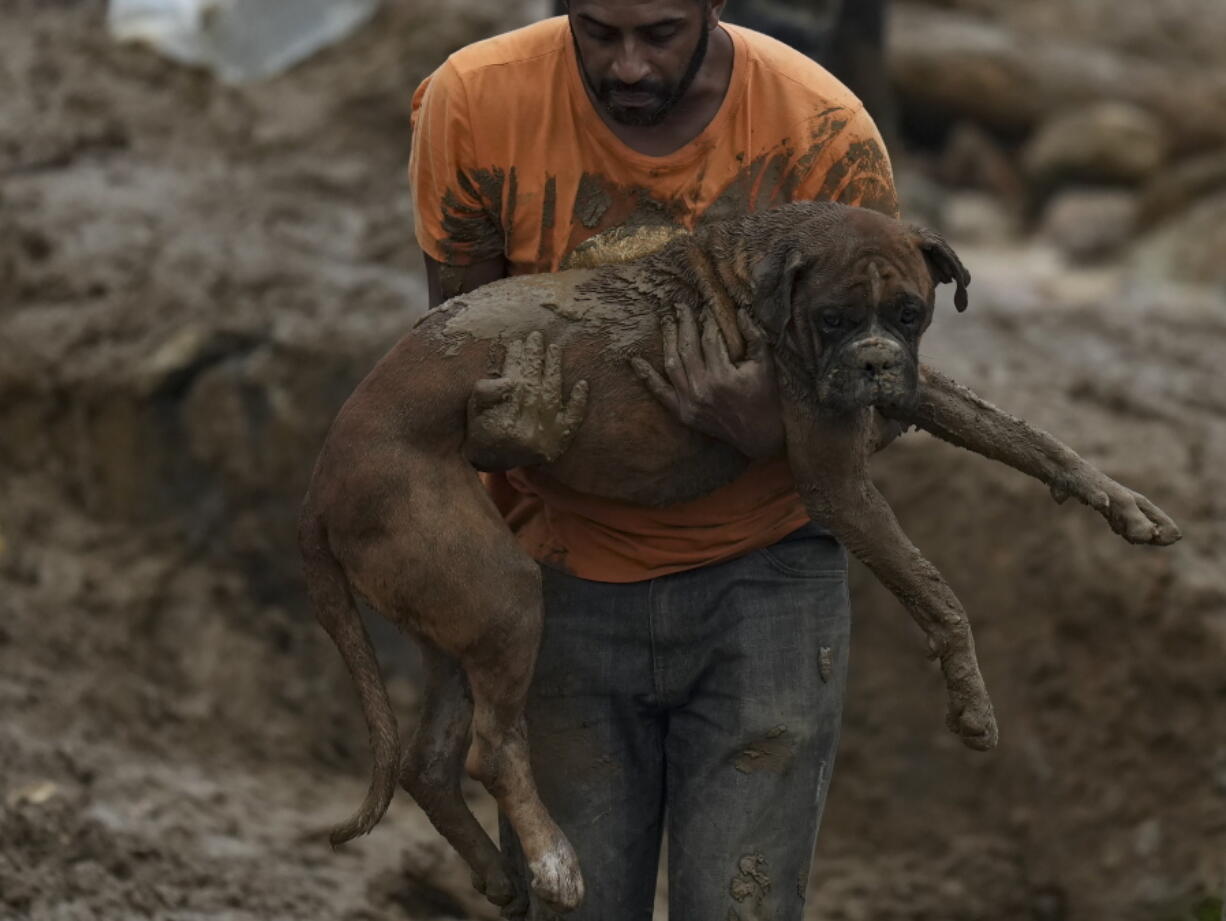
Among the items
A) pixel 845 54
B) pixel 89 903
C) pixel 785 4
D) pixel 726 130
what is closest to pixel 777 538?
pixel 726 130

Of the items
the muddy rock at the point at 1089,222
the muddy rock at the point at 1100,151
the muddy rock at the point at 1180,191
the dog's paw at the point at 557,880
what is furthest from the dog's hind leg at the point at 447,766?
the muddy rock at the point at 1100,151

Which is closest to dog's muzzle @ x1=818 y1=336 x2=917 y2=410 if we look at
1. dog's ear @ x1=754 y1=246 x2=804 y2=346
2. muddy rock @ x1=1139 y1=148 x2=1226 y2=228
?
dog's ear @ x1=754 y1=246 x2=804 y2=346

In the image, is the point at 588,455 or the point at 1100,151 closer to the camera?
the point at 588,455

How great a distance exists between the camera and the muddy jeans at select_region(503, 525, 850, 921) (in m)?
3.54

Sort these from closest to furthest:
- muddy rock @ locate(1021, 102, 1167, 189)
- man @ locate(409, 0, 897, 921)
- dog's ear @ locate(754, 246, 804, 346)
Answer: dog's ear @ locate(754, 246, 804, 346) < man @ locate(409, 0, 897, 921) < muddy rock @ locate(1021, 102, 1167, 189)

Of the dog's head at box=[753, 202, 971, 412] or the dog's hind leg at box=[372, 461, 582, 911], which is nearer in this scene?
the dog's head at box=[753, 202, 971, 412]

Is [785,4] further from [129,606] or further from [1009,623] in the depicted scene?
[129,606]

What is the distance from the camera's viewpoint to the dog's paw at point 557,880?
11.0 feet

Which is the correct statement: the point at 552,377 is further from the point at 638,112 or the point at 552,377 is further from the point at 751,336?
the point at 638,112

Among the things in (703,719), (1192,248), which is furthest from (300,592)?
(1192,248)

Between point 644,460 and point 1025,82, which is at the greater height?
point 644,460

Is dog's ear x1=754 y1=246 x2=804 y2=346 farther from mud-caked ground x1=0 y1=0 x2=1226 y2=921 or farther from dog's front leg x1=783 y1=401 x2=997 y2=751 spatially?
mud-caked ground x1=0 y1=0 x2=1226 y2=921

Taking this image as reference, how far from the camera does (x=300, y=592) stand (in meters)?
7.11

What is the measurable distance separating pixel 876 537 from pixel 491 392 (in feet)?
2.50
